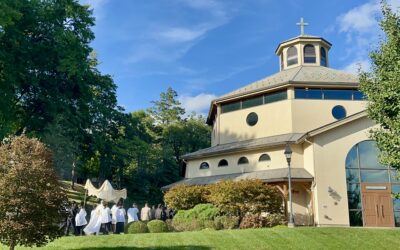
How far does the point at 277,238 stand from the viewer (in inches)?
597

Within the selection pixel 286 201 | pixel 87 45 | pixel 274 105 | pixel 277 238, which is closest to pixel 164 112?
pixel 87 45

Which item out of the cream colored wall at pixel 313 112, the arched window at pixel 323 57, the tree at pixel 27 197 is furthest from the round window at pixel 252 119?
the tree at pixel 27 197

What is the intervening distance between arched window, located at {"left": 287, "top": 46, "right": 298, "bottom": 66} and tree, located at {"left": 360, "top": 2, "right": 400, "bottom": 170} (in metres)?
20.9

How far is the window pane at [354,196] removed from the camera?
22500mm

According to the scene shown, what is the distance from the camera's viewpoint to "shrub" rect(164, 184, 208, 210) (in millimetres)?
24688

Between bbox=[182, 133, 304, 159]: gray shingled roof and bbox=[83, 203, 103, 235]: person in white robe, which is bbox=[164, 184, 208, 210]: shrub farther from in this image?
bbox=[83, 203, 103, 235]: person in white robe

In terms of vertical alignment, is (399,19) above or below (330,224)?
above

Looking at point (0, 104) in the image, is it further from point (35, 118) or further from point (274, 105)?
point (274, 105)

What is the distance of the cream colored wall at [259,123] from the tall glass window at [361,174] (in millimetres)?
5156

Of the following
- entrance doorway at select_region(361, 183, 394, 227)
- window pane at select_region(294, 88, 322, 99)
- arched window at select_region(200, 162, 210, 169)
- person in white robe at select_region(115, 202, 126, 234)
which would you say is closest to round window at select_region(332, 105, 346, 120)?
window pane at select_region(294, 88, 322, 99)

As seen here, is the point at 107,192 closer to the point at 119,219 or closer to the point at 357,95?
the point at 119,219

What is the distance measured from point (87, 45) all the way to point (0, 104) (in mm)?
8597

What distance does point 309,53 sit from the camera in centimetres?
3419

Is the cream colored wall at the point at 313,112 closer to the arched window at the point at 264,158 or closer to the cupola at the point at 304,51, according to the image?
→ the arched window at the point at 264,158
